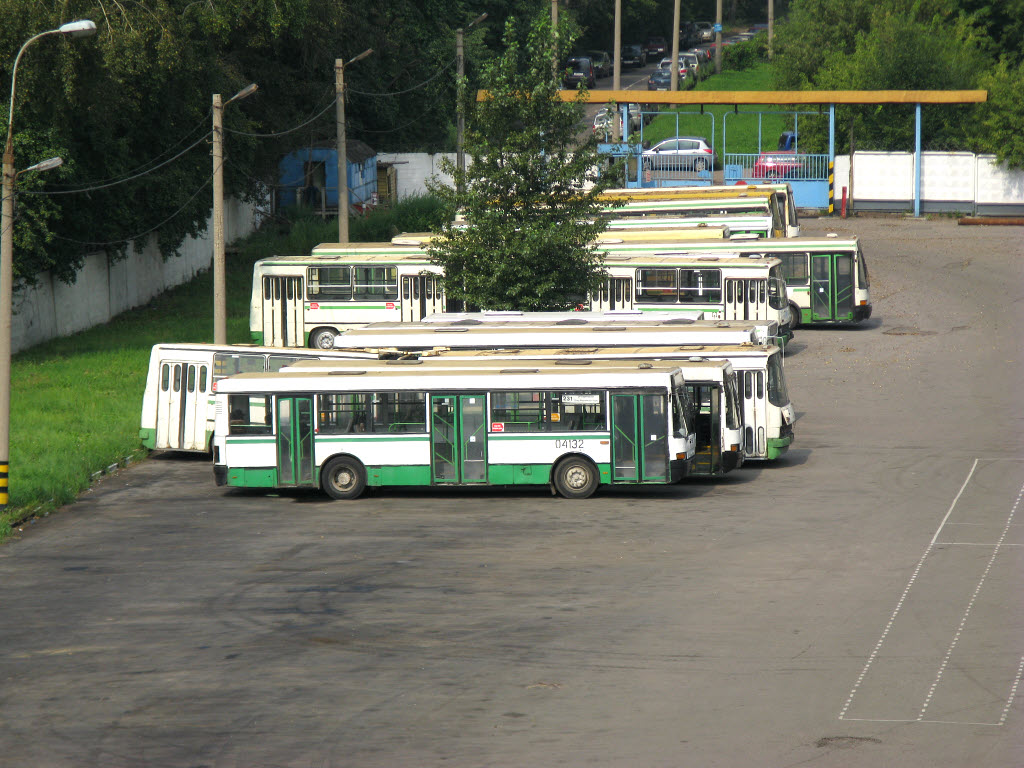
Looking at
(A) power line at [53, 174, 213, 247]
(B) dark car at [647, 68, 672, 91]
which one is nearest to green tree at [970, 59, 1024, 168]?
(A) power line at [53, 174, 213, 247]

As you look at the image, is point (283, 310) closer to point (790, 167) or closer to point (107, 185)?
point (107, 185)

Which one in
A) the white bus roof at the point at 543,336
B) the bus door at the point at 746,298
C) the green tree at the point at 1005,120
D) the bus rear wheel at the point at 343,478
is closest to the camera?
the bus rear wheel at the point at 343,478

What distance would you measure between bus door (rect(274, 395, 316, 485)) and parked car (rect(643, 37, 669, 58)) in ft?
312

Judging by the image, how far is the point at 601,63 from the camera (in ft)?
345

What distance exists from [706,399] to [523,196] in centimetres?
1139

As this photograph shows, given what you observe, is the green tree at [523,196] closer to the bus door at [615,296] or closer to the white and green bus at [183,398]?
the bus door at [615,296]

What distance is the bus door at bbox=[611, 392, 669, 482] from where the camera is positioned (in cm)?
2417

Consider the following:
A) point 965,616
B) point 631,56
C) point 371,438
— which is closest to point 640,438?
point 371,438

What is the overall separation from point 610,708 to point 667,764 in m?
1.53

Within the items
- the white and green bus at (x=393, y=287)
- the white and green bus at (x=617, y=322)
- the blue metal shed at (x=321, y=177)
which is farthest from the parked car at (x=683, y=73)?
the white and green bus at (x=617, y=322)

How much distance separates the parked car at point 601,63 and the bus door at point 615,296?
67.2m

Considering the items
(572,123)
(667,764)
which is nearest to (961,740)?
(667,764)

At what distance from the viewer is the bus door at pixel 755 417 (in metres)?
26.7

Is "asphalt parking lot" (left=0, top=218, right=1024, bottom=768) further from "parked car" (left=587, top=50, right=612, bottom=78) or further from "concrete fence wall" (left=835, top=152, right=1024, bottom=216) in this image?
"parked car" (left=587, top=50, right=612, bottom=78)
